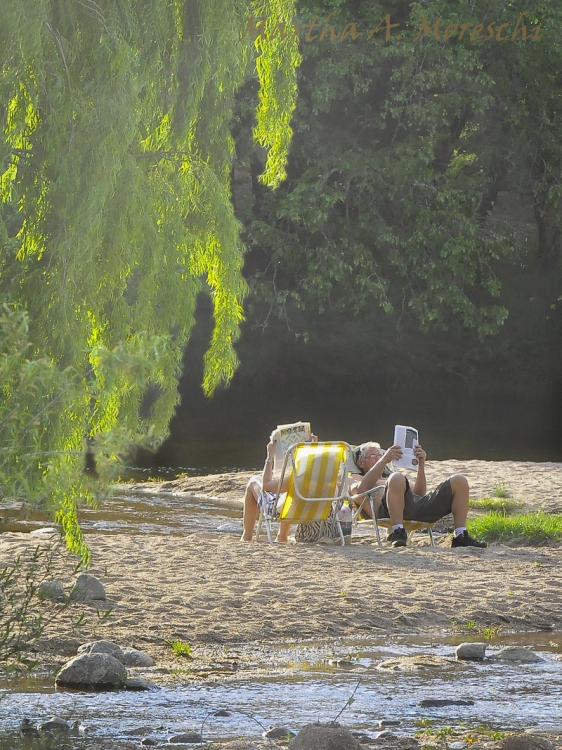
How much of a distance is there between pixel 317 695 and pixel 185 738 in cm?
96

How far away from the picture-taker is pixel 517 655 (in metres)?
6.36

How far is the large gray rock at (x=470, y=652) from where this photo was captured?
250 inches

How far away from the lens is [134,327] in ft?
19.1

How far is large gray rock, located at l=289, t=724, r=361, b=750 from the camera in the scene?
4.42 m

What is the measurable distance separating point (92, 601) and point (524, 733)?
2906mm

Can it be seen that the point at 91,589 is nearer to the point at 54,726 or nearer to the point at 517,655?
the point at 54,726

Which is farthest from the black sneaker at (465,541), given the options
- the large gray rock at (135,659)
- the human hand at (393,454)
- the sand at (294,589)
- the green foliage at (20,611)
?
the large gray rock at (135,659)

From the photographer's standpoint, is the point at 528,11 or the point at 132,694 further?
the point at 528,11

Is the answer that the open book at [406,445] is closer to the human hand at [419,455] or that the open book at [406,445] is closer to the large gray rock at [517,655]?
the human hand at [419,455]

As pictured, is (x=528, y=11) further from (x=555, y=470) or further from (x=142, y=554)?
(x=142, y=554)

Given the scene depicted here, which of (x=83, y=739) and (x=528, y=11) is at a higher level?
(x=528, y=11)

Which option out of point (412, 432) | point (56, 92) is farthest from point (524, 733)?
point (412, 432)

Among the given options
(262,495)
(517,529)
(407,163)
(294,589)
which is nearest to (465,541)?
(517,529)

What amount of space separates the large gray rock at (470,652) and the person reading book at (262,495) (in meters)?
3.54
